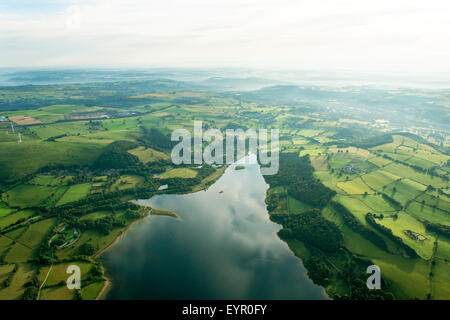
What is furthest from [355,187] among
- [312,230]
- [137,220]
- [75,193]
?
[75,193]

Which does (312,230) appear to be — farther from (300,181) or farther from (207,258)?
(300,181)

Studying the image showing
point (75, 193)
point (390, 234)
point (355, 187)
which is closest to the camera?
point (390, 234)

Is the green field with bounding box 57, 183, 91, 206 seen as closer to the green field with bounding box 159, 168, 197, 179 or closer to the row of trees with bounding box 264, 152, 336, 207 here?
the green field with bounding box 159, 168, 197, 179

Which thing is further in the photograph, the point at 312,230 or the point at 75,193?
the point at 75,193

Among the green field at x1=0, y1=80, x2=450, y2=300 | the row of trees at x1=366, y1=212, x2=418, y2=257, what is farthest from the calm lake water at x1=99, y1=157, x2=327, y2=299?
the row of trees at x1=366, y1=212, x2=418, y2=257

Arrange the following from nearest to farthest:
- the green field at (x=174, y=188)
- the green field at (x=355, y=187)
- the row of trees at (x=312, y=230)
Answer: the green field at (x=174, y=188)
the row of trees at (x=312, y=230)
the green field at (x=355, y=187)

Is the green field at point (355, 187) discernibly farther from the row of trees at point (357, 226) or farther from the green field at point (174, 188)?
the row of trees at point (357, 226)

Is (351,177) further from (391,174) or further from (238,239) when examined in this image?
(238,239)

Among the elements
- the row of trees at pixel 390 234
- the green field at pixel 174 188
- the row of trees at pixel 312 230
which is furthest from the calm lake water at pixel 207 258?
the row of trees at pixel 390 234
